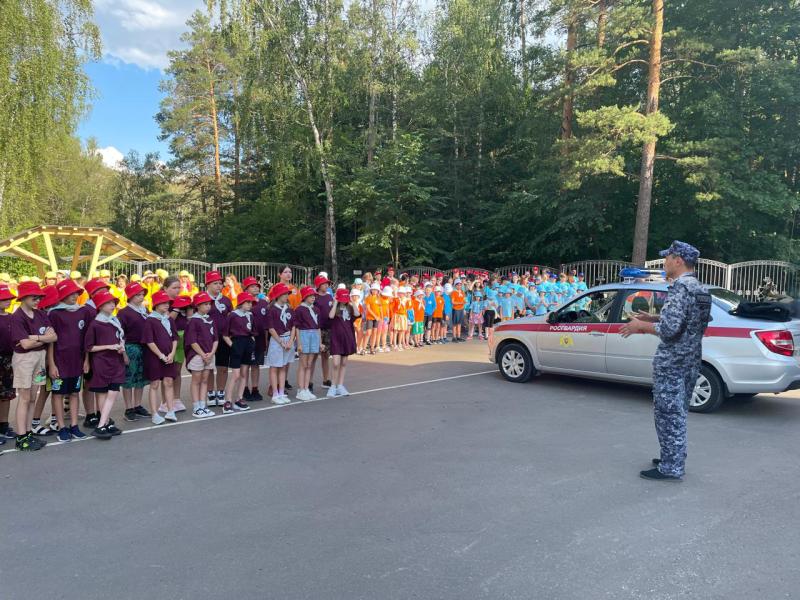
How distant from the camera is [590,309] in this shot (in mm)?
8852

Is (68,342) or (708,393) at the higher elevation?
(68,342)

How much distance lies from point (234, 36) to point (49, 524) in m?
24.6

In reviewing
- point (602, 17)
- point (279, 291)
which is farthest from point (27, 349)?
point (602, 17)

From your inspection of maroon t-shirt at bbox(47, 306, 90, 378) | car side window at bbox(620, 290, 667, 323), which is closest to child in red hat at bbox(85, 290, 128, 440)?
maroon t-shirt at bbox(47, 306, 90, 378)

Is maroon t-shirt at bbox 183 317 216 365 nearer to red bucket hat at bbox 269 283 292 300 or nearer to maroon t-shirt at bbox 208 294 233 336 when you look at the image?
maroon t-shirt at bbox 208 294 233 336

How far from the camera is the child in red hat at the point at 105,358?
6.24 m

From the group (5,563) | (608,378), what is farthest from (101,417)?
Result: (608,378)

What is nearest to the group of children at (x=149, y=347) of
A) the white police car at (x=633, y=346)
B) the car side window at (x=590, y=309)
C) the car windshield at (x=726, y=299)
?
the white police car at (x=633, y=346)

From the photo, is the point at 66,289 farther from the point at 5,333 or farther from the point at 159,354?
the point at 159,354

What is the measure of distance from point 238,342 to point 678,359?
5359mm

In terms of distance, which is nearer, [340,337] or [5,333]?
[5,333]

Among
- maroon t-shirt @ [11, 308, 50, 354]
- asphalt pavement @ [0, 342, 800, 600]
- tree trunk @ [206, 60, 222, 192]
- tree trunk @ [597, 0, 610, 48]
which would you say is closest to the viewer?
asphalt pavement @ [0, 342, 800, 600]

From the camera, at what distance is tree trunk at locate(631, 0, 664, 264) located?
1991 centimetres

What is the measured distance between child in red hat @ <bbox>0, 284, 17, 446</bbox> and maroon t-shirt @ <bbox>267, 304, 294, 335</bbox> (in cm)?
304
